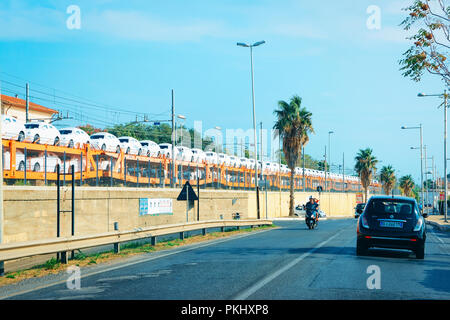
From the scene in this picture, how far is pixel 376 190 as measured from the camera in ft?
400

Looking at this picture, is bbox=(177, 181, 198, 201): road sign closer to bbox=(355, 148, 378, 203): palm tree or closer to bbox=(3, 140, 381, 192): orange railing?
bbox=(3, 140, 381, 192): orange railing

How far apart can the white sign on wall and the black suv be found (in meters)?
18.5

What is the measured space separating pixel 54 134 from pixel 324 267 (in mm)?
24572

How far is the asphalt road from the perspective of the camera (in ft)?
26.9

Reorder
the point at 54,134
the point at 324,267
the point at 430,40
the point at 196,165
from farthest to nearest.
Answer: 1. the point at 196,165
2. the point at 54,134
3. the point at 430,40
4. the point at 324,267

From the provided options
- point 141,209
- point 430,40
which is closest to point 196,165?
point 141,209

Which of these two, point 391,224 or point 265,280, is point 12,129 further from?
point 265,280

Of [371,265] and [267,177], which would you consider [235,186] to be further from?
[371,265]

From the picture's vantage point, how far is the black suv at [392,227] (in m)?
13.1

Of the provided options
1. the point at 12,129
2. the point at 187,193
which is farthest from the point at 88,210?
the point at 12,129

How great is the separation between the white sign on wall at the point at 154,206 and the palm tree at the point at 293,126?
20.3 meters

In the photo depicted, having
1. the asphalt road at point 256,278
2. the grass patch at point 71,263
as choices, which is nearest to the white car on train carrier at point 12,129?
the grass patch at point 71,263

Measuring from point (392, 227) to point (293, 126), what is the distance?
3867cm

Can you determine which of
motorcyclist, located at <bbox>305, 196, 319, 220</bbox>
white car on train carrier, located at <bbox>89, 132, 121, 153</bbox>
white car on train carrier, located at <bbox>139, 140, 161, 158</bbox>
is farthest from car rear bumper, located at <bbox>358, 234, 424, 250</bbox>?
white car on train carrier, located at <bbox>139, 140, 161, 158</bbox>
